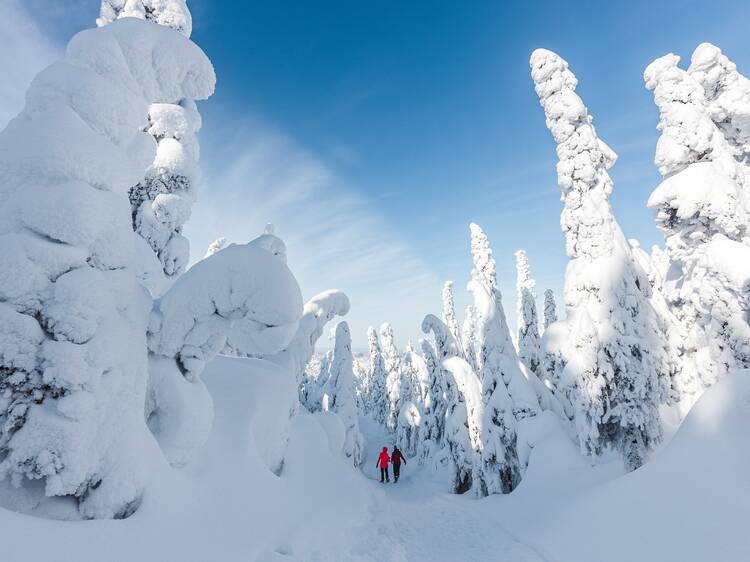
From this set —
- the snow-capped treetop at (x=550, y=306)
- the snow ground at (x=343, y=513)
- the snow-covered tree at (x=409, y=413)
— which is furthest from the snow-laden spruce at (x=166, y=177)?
the snow-capped treetop at (x=550, y=306)

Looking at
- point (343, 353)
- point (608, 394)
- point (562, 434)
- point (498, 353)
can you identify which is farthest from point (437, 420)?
point (608, 394)

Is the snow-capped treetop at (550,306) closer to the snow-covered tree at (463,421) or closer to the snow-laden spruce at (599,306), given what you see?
the snow-covered tree at (463,421)

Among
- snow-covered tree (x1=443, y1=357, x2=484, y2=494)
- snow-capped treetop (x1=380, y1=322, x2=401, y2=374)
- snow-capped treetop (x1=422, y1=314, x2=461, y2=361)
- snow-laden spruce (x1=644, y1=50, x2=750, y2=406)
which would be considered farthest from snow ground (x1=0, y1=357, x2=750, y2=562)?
snow-capped treetop (x1=380, y1=322, x2=401, y2=374)

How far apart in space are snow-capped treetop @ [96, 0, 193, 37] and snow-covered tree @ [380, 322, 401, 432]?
32.7 m

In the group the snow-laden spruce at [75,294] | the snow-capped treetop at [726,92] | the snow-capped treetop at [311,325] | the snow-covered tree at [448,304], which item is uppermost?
the snow-covered tree at [448,304]

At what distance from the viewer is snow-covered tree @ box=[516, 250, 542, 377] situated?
23.5 meters

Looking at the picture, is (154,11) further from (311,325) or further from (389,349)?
(389,349)

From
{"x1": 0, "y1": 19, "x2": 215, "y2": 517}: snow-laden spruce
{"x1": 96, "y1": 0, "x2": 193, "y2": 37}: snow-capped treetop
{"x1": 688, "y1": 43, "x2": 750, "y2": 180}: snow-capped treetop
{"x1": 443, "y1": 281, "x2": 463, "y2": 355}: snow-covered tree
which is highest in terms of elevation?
{"x1": 443, "y1": 281, "x2": 463, "y2": 355}: snow-covered tree

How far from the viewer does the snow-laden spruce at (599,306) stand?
9805mm

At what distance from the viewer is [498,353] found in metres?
15.1

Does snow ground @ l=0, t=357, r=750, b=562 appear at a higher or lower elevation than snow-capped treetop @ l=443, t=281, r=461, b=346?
lower

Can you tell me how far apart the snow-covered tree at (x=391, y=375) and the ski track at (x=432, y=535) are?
24469 millimetres

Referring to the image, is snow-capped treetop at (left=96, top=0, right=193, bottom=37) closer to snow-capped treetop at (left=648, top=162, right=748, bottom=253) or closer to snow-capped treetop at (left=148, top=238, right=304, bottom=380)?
snow-capped treetop at (left=148, top=238, right=304, bottom=380)

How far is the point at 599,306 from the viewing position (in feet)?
34.8
